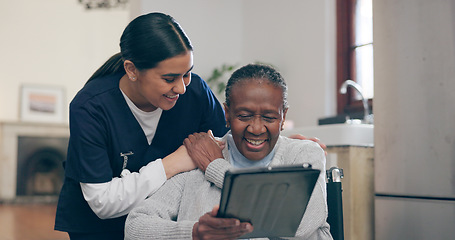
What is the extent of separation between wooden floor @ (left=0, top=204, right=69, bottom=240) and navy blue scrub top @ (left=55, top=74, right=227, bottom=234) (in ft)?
9.07

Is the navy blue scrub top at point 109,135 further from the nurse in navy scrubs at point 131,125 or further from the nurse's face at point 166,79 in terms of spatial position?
the nurse's face at point 166,79

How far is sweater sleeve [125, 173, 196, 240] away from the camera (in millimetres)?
1125

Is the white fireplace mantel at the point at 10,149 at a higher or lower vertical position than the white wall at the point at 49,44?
lower

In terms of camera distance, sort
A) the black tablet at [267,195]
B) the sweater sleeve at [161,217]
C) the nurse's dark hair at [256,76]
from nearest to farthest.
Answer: the black tablet at [267,195]
the sweater sleeve at [161,217]
the nurse's dark hair at [256,76]

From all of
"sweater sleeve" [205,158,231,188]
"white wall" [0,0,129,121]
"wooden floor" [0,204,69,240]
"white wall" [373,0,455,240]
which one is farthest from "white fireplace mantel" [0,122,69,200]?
"sweater sleeve" [205,158,231,188]

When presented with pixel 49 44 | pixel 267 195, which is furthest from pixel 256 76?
pixel 49 44

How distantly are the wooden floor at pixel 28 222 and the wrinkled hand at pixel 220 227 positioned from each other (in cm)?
343

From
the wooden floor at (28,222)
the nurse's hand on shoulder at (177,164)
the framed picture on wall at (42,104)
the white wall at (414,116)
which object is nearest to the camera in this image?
the nurse's hand on shoulder at (177,164)

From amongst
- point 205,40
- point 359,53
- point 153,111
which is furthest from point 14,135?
point 153,111

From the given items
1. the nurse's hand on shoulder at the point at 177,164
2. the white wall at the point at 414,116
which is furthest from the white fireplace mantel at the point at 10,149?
the nurse's hand on shoulder at the point at 177,164

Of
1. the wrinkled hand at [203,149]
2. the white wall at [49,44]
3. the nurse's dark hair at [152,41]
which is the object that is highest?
the white wall at [49,44]

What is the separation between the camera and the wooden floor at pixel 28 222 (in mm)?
4255

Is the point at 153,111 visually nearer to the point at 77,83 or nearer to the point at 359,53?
the point at 359,53

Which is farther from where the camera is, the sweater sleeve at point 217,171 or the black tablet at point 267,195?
the sweater sleeve at point 217,171
